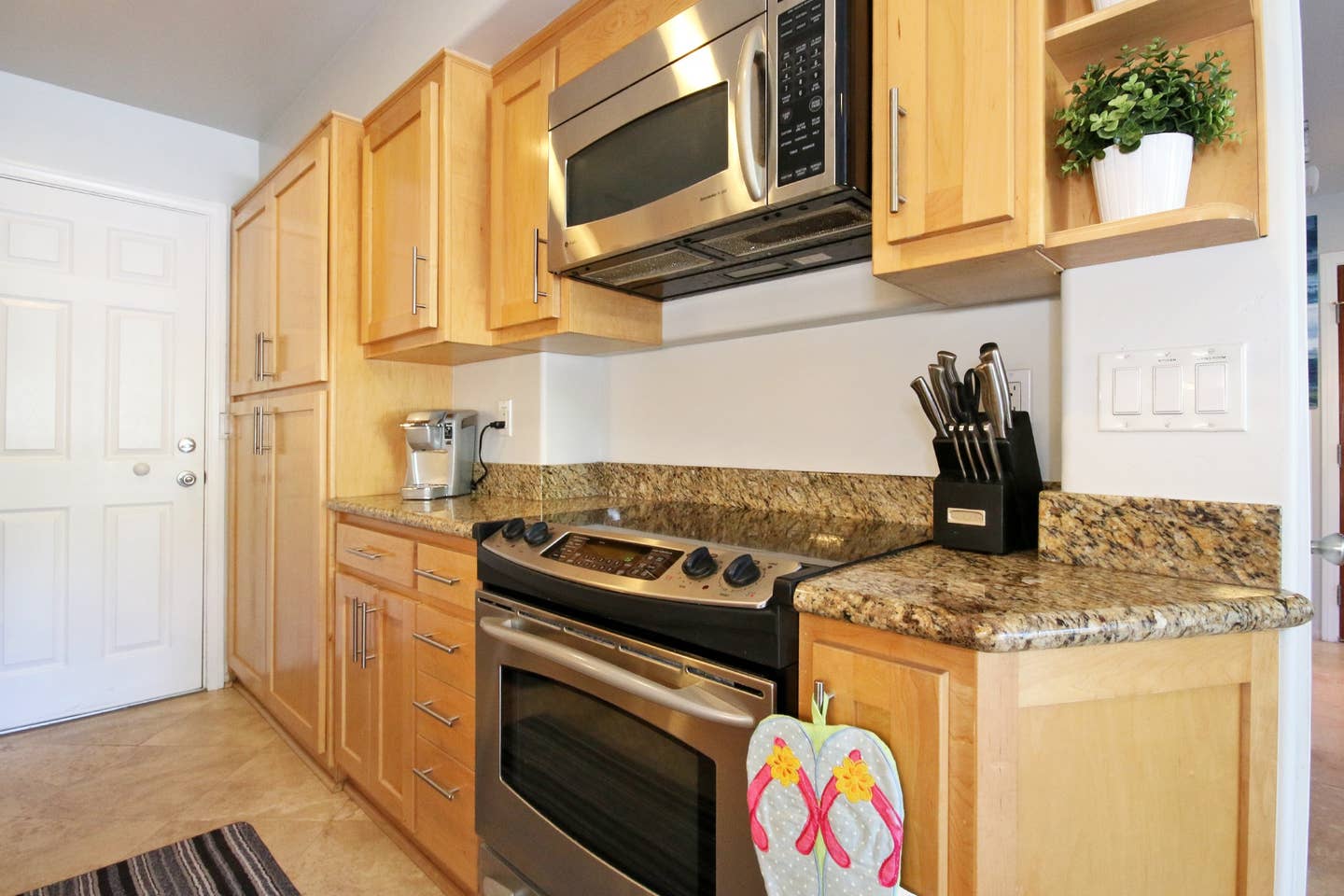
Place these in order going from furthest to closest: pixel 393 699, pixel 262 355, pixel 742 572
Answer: pixel 262 355 < pixel 393 699 < pixel 742 572

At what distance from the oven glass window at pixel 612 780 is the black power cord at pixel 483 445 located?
93cm

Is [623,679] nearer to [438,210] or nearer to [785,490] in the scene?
[785,490]

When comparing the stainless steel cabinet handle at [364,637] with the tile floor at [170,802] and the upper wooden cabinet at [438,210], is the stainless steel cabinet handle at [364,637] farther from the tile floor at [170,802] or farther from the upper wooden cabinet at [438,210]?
the upper wooden cabinet at [438,210]

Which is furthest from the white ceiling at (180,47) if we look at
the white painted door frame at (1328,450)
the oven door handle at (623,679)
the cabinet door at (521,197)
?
the white painted door frame at (1328,450)

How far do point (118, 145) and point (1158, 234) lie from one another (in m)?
3.59

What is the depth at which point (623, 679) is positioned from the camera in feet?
3.55

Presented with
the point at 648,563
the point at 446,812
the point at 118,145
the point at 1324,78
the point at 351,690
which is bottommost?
the point at 446,812

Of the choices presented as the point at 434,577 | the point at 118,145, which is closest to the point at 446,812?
the point at 434,577

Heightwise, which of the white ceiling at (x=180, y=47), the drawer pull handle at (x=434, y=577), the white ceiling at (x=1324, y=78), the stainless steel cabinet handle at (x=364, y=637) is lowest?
the stainless steel cabinet handle at (x=364, y=637)

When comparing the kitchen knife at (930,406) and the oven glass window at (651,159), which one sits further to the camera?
the oven glass window at (651,159)

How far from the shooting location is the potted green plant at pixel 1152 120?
2.85 feet

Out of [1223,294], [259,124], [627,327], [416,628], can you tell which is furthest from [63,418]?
[1223,294]

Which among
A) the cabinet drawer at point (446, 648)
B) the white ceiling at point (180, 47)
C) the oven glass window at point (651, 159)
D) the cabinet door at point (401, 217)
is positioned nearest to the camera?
the oven glass window at point (651, 159)

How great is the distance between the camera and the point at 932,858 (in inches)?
30.1
